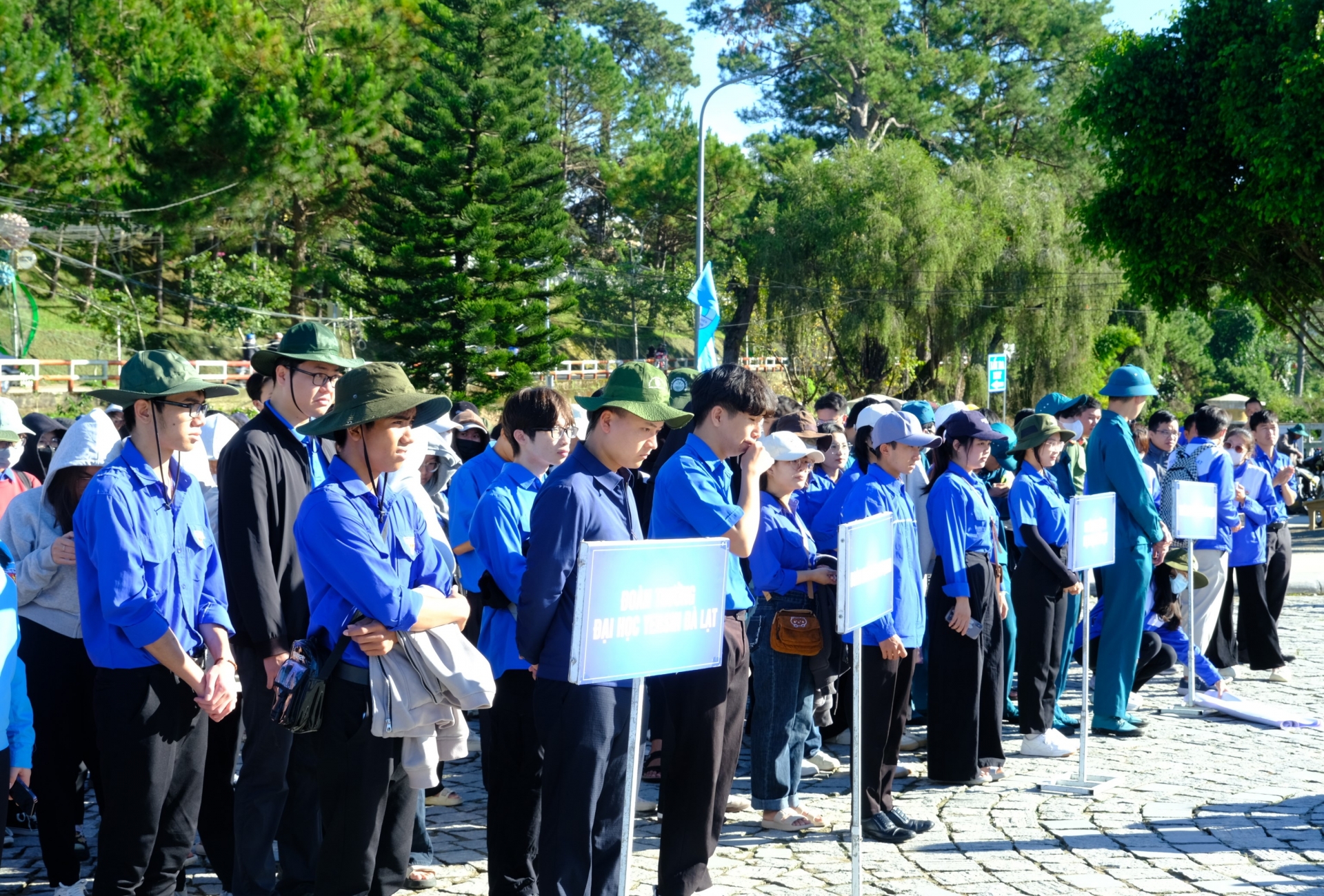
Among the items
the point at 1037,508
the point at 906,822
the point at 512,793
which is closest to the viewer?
the point at 512,793

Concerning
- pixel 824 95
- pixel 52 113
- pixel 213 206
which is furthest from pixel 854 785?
pixel 824 95

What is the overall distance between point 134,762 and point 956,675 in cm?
364

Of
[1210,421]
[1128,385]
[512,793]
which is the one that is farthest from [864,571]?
[1210,421]

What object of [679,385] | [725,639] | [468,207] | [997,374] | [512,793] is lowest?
[512,793]

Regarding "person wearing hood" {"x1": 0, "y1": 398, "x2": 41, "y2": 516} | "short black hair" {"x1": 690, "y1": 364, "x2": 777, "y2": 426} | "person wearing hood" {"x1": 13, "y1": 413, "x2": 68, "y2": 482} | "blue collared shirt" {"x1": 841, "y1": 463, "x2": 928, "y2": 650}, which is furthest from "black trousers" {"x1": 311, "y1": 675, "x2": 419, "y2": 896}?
"person wearing hood" {"x1": 13, "y1": 413, "x2": 68, "y2": 482}

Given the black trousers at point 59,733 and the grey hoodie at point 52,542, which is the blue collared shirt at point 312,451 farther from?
the black trousers at point 59,733

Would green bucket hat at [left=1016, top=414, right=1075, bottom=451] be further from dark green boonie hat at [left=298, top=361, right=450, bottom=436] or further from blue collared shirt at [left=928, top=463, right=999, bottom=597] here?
dark green boonie hat at [left=298, top=361, right=450, bottom=436]

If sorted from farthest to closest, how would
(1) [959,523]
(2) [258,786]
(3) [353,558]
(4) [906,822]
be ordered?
(1) [959,523]
(4) [906,822]
(2) [258,786]
(3) [353,558]

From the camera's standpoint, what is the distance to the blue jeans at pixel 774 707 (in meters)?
5.38

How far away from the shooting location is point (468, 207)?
30.8 m

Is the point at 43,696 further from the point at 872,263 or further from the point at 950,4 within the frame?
the point at 950,4

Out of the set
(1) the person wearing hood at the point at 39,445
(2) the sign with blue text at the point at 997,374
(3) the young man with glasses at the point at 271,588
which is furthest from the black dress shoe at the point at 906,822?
(2) the sign with blue text at the point at 997,374

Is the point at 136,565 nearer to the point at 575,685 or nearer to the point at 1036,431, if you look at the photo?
the point at 575,685

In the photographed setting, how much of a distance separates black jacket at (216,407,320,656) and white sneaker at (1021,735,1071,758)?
4196mm
